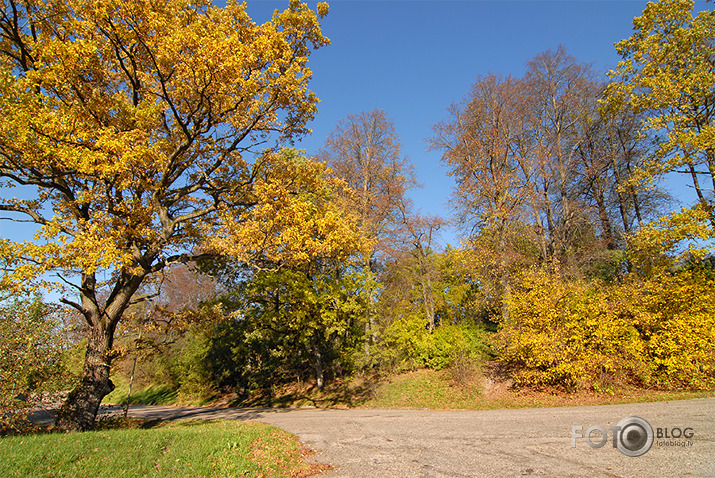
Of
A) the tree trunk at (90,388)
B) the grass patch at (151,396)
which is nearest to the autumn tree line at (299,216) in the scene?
the tree trunk at (90,388)

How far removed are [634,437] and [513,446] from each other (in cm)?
217

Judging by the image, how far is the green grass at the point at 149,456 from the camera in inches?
182

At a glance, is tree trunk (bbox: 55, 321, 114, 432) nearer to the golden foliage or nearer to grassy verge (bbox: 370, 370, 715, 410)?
grassy verge (bbox: 370, 370, 715, 410)

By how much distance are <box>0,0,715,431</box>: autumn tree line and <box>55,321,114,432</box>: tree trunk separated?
0.15 feet

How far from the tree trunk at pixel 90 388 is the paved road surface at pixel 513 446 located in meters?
4.62

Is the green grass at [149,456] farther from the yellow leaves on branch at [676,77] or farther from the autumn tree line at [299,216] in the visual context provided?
the yellow leaves on branch at [676,77]

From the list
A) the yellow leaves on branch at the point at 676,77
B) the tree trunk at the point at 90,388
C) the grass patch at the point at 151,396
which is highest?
the yellow leaves on branch at the point at 676,77

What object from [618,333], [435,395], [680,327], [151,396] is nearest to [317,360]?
A: [435,395]

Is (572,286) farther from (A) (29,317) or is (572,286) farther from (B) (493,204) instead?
(A) (29,317)

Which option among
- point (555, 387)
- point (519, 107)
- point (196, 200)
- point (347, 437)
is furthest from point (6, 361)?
point (519, 107)

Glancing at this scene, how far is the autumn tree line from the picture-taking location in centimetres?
730

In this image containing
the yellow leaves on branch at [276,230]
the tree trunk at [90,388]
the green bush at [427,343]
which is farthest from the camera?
the green bush at [427,343]

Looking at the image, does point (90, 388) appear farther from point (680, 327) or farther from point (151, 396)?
point (151, 396)

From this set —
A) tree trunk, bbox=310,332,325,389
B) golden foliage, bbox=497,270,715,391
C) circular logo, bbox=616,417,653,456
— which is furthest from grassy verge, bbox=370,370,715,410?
circular logo, bbox=616,417,653,456
